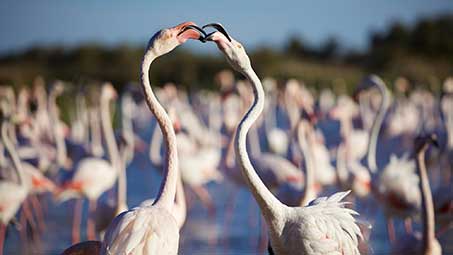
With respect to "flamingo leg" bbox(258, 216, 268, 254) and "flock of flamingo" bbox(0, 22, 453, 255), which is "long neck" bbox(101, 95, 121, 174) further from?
"flamingo leg" bbox(258, 216, 268, 254)

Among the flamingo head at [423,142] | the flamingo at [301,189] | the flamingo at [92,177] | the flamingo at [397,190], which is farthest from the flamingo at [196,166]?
the flamingo head at [423,142]

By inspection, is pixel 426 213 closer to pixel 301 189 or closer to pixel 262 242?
pixel 301 189

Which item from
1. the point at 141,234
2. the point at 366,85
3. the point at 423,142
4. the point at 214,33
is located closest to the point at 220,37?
the point at 214,33

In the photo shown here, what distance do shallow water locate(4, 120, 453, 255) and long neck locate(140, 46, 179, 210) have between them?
2.02m

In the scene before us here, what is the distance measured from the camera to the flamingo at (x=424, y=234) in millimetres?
6535

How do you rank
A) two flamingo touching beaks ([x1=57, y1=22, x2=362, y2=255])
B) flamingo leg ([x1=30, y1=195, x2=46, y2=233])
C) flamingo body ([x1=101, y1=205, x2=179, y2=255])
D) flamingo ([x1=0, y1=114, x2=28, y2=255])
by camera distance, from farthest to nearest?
1. flamingo leg ([x1=30, y1=195, x2=46, y2=233])
2. flamingo ([x1=0, y1=114, x2=28, y2=255])
3. two flamingo touching beaks ([x1=57, y1=22, x2=362, y2=255])
4. flamingo body ([x1=101, y1=205, x2=179, y2=255])

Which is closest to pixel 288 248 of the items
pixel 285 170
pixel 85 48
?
pixel 285 170

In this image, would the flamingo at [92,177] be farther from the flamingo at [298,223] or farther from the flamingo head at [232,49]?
the flamingo at [298,223]

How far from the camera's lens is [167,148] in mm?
5430

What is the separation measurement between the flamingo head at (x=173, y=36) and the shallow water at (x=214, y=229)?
2378 millimetres

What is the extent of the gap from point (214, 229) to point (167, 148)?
5.06 meters

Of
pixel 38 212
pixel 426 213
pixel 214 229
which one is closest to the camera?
pixel 426 213

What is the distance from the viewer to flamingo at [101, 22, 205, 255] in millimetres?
4680

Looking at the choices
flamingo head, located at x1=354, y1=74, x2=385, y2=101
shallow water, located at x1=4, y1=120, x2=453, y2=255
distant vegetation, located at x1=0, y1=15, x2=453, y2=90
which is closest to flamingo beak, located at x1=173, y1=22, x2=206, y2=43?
shallow water, located at x1=4, y1=120, x2=453, y2=255
